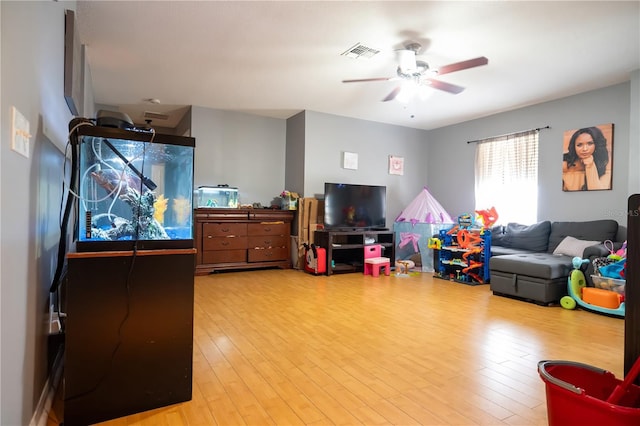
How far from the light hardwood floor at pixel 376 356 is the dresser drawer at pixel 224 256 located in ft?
3.68

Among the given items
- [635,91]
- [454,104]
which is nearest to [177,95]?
[454,104]

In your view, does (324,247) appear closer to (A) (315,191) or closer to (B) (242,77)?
(A) (315,191)

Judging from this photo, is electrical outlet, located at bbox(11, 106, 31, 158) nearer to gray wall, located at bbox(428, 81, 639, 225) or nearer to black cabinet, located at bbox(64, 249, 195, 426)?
black cabinet, located at bbox(64, 249, 195, 426)

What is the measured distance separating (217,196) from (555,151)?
5028 millimetres

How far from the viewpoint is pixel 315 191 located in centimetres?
577

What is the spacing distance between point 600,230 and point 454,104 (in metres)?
2.49

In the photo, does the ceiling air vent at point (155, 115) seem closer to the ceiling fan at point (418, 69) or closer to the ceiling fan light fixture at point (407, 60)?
the ceiling fan at point (418, 69)

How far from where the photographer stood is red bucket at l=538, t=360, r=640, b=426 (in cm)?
116

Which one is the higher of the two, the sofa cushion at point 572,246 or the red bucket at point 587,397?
the sofa cushion at point 572,246

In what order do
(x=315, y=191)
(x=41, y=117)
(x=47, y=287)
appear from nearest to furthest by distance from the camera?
(x=41, y=117) → (x=47, y=287) → (x=315, y=191)

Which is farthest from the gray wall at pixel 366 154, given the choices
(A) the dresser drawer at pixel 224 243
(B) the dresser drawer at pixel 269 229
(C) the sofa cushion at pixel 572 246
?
(C) the sofa cushion at pixel 572 246

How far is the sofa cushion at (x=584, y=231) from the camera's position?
13.1ft

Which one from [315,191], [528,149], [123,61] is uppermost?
[123,61]

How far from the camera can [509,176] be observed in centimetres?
543
